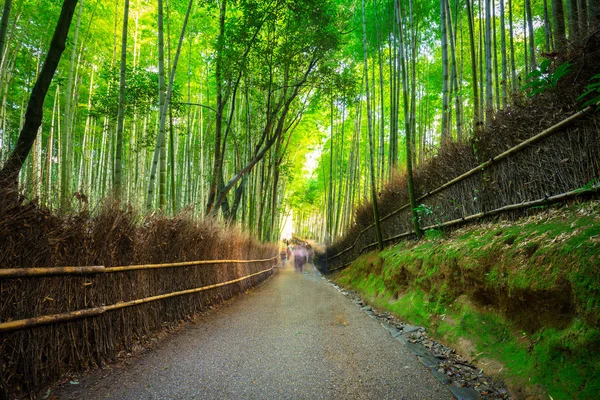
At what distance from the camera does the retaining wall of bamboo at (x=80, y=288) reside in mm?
1819

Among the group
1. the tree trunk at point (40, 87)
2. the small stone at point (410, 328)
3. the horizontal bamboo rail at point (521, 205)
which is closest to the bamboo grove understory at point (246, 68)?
the tree trunk at point (40, 87)

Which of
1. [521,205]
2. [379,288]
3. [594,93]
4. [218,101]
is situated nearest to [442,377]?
[521,205]

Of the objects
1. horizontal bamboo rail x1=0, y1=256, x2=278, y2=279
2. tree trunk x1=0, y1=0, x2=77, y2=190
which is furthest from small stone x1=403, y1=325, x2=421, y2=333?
tree trunk x1=0, y1=0, x2=77, y2=190

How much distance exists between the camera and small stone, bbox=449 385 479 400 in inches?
73.9

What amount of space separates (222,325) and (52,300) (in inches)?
84.7

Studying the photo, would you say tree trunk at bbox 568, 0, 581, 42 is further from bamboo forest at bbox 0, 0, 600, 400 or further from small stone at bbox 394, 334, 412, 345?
small stone at bbox 394, 334, 412, 345

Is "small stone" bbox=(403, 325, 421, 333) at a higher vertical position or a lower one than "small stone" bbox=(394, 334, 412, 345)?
higher

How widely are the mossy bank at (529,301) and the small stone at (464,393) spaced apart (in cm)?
21

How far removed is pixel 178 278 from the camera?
156 inches

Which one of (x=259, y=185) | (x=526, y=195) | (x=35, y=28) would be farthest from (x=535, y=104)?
(x=35, y=28)

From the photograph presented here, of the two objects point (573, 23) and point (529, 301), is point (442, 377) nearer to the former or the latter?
point (529, 301)

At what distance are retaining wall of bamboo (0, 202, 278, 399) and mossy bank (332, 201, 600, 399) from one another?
2793mm

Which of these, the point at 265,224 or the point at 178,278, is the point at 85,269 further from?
the point at 265,224

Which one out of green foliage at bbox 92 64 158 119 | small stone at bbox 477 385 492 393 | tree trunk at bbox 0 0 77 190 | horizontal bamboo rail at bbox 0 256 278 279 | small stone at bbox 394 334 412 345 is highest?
green foliage at bbox 92 64 158 119
